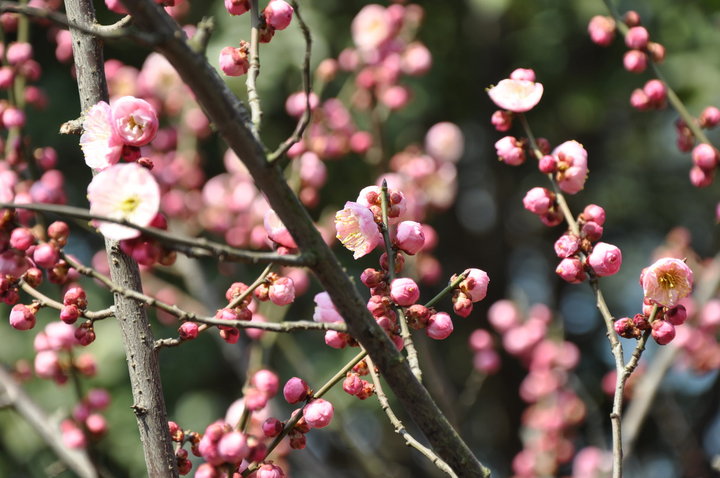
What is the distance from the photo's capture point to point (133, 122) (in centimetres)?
119

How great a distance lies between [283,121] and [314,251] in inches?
114

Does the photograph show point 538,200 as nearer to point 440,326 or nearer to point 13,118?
point 440,326

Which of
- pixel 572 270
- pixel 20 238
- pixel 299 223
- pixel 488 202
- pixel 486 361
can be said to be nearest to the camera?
pixel 299 223

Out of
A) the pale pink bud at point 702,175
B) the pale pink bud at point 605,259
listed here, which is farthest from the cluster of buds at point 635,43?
the pale pink bud at point 605,259

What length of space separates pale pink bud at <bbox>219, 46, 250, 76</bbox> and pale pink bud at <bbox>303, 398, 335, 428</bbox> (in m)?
0.59

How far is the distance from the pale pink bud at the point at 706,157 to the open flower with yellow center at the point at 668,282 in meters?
0.59

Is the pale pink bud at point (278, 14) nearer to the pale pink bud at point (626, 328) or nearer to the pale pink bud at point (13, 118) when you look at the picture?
the pale pink bud at point (626, 328)

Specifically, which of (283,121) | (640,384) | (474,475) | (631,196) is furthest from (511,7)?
(474,475)

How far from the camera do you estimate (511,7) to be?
384cm

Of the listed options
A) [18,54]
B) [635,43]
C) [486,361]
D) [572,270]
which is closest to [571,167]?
[572,270]

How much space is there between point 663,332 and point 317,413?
2.01 ft

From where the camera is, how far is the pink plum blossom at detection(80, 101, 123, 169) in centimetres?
121

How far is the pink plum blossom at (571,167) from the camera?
1.50 m

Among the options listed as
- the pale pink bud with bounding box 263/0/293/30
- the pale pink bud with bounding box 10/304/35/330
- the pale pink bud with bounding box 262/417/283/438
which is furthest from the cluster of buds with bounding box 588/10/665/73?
the pale pink bud with bounding box 10/304/35/330
